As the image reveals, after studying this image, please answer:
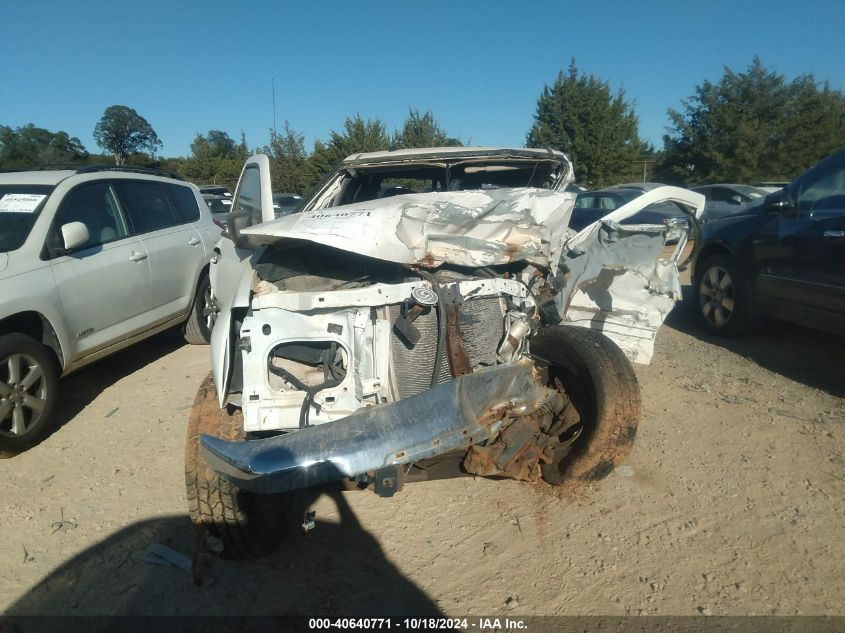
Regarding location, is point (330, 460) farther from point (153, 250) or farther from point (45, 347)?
point (153, 250)

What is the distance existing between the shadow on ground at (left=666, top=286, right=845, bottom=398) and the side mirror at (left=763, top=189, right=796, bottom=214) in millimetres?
1060

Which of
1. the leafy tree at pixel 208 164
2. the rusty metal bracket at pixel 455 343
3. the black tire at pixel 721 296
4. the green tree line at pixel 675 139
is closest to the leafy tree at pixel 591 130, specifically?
the green tree line at pixel 675 139

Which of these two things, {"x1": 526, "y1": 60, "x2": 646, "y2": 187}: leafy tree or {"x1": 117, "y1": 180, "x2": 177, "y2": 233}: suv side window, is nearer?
{"x1": 117, "y1": 180, "x2": 177, "y2": 233}: suv side window

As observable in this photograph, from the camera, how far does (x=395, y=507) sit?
3000mm

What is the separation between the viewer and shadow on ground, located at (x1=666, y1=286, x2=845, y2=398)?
4318 mm

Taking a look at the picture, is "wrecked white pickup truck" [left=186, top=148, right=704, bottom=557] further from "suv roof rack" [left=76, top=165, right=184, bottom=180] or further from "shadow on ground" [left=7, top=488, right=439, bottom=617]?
"suv roof rack" [left=76, top=165, right=184, bottom=180]

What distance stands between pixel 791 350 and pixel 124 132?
48.0 metres

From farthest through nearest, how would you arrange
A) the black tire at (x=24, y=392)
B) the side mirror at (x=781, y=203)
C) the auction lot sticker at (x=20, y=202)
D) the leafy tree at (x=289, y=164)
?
the leafy tree at (x=289, y=164), the side mirror at (x=781, y=203), the auction lot sticker at (x=20, y=202), the black tire at (x=24, y=392)

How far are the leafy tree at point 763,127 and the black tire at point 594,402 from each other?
1006 inches

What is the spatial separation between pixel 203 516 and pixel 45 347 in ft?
7.86

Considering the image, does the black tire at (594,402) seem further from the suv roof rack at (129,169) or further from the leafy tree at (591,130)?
the leafy tree at (591,130)

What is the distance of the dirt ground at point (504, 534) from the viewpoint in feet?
7.70

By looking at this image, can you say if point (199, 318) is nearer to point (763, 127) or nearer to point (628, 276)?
point (628, 276)

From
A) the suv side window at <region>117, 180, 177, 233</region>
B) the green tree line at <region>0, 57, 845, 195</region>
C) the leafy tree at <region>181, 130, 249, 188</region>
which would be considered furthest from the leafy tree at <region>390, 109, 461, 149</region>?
the suv side window at <region>117, 180, 177, 233</region>
